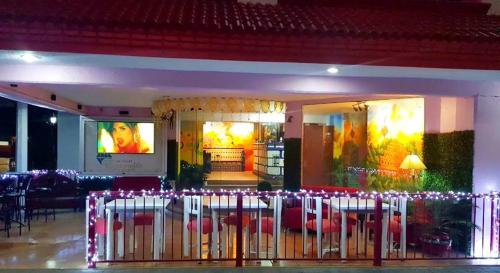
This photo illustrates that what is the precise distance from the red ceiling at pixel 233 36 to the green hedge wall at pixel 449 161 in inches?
87.7

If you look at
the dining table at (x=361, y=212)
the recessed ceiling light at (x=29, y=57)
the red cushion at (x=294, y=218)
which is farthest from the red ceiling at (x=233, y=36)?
the red cushion at (x=294, y=218)

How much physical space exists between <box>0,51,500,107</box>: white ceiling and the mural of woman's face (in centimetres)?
598

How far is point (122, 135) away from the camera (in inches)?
512

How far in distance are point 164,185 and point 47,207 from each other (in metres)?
3.34

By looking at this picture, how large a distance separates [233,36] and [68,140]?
1056cm

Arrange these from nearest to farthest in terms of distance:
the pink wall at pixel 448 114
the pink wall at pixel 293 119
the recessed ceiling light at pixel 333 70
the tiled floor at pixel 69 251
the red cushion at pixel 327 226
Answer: the recessed ceiling light at pixel 333 70, the tiled floor at pixel 69 251, the red cushion at pixel 327 226, the pink wall at pixel 448 114, the pink wall at pixel 293 119

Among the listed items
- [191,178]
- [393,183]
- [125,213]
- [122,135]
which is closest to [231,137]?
[191,178]

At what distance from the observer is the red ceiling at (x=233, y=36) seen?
479 centimetres

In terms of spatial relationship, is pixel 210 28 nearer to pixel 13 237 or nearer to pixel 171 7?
pixel 171 7

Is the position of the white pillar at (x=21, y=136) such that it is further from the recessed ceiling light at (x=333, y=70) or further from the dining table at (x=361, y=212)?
the recessed ceiling light at (x=333, y=70)

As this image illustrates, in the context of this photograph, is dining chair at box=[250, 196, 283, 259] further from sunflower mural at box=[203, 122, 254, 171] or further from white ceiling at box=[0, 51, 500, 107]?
sunflower mural at box=[203, 122, 254, 171]

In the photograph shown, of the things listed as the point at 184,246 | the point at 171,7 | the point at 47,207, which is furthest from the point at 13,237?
the point at 171,7

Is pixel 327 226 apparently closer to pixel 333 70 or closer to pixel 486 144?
pixel 333 70

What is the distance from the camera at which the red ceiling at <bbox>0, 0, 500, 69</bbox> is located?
479 cm
